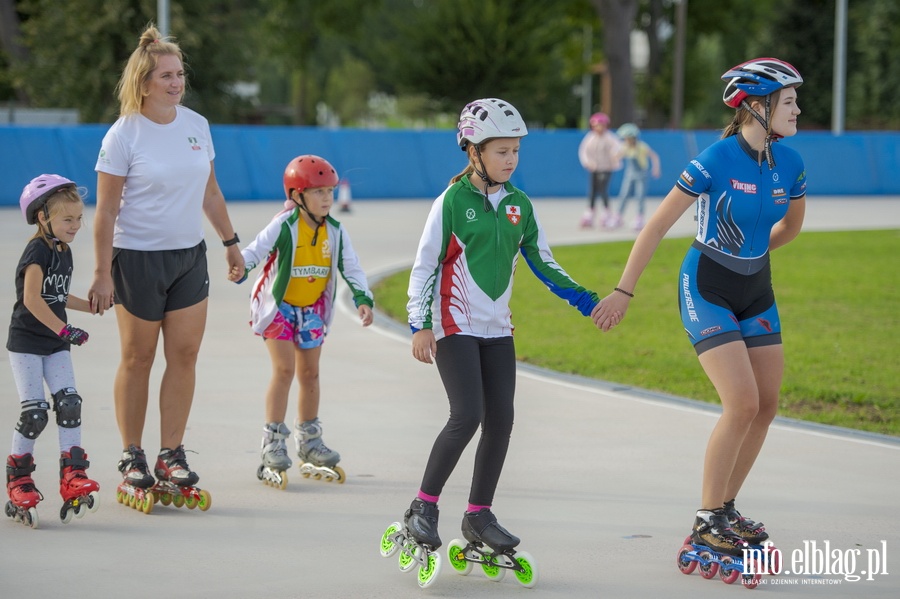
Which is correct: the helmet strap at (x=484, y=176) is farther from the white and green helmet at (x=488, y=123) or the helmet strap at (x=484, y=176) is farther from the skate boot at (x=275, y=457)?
the skate boot at (x=275, y=457)

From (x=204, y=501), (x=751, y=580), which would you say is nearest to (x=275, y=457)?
(x=204, y=501)

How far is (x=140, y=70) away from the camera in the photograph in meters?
5.63

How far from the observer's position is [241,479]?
6.38m

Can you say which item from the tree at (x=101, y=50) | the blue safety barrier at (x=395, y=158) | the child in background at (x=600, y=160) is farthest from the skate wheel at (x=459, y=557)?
the tree at (x=101, y=50)

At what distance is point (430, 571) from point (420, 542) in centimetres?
12

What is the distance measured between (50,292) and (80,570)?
49.4 inches

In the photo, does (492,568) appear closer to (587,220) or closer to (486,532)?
(486,532)

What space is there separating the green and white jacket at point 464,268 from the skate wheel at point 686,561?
1102 millimetres

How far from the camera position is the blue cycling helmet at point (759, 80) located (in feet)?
16.3

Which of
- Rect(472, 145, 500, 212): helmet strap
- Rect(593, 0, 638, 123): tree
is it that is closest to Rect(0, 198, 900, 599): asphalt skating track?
Rect(472, 145, 500, 212): helmet strap

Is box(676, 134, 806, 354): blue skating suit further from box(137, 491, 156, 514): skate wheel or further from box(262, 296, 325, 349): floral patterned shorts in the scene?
box(137, 491, 156, 514): skate wheel

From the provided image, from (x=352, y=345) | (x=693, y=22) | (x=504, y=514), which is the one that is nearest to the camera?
(x=504, y=514)

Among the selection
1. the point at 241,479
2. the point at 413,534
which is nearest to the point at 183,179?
the point at 241,479

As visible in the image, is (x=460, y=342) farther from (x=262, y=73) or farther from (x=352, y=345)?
(x=262, y=73)
